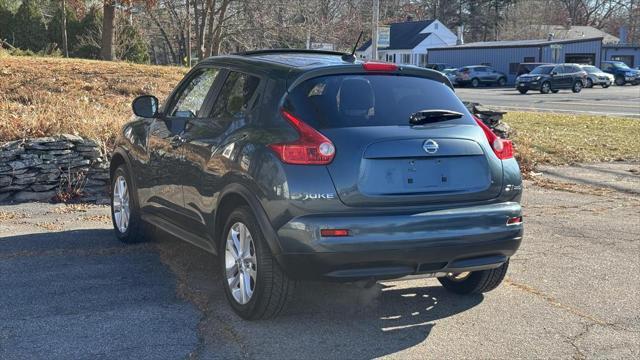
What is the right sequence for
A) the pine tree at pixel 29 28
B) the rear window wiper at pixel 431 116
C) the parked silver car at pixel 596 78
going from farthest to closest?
the parked silver car at pixel 596 78 → the pine tree at pixel 29 28 → the rear window wiper at pixel 431 116

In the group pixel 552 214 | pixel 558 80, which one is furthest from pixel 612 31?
pixel 552 214

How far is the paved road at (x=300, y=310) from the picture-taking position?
4391mm

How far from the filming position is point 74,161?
8820 mm

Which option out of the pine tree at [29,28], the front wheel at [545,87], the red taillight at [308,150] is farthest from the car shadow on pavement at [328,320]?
the front wheel at [545,87]

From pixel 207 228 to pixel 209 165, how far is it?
18.1 inches

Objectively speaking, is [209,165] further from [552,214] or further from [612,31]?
[612,31]

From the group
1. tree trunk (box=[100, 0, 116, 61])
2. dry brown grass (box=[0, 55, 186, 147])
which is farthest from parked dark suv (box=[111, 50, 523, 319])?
Result: tree trunk (box=[100, 0, 116, 61])

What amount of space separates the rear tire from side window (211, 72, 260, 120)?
6.58 feet

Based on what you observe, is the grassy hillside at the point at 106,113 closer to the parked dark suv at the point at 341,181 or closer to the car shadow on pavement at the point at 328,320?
the car shadow on pavement at the point at 328,320

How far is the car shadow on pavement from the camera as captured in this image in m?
4.37

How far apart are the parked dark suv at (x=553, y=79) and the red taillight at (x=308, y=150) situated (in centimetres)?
3941

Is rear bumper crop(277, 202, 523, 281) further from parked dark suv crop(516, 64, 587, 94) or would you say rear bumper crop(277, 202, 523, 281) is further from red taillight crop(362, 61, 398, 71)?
parked dark suv crop(516, 64, 587, 94)

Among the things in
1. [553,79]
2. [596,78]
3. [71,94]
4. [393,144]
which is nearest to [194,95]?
[393,144]

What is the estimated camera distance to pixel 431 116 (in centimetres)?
479
